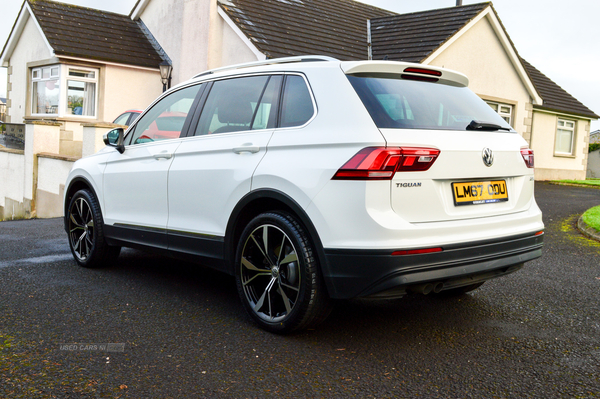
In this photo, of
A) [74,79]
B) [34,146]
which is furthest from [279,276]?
[74,79]

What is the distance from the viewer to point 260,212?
407 cm

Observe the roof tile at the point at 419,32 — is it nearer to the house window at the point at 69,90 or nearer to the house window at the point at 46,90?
the house window at the point at 69,90

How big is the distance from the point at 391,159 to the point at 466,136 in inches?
26.4

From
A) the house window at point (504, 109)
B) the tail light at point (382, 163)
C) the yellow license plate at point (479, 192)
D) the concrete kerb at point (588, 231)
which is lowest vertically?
the concrete kerb at point (588, 231)

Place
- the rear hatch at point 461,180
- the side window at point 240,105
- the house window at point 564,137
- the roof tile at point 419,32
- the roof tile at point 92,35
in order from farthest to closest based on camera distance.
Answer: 1. the house window at point 564,137
2. the roof tile at point 92,35
3. the roof tile at point 419,32
4. the side window at point 240,105
5. the rear hatch at point 461,180

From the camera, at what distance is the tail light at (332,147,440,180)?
3268 millimetres

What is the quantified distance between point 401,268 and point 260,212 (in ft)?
4.01

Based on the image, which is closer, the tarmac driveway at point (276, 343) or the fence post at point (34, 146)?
the tarmac driveway at point (276, 343)

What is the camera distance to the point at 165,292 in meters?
4.97

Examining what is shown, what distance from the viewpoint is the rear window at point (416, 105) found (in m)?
3.51

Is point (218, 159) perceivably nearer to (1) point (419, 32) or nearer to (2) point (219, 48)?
(2) point (219, 48)

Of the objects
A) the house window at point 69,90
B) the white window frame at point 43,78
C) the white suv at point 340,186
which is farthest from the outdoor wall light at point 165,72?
the white suv at point 340,186

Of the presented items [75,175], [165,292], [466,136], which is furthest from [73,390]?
[75,175]

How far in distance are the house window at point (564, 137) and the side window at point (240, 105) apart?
2350 cm
